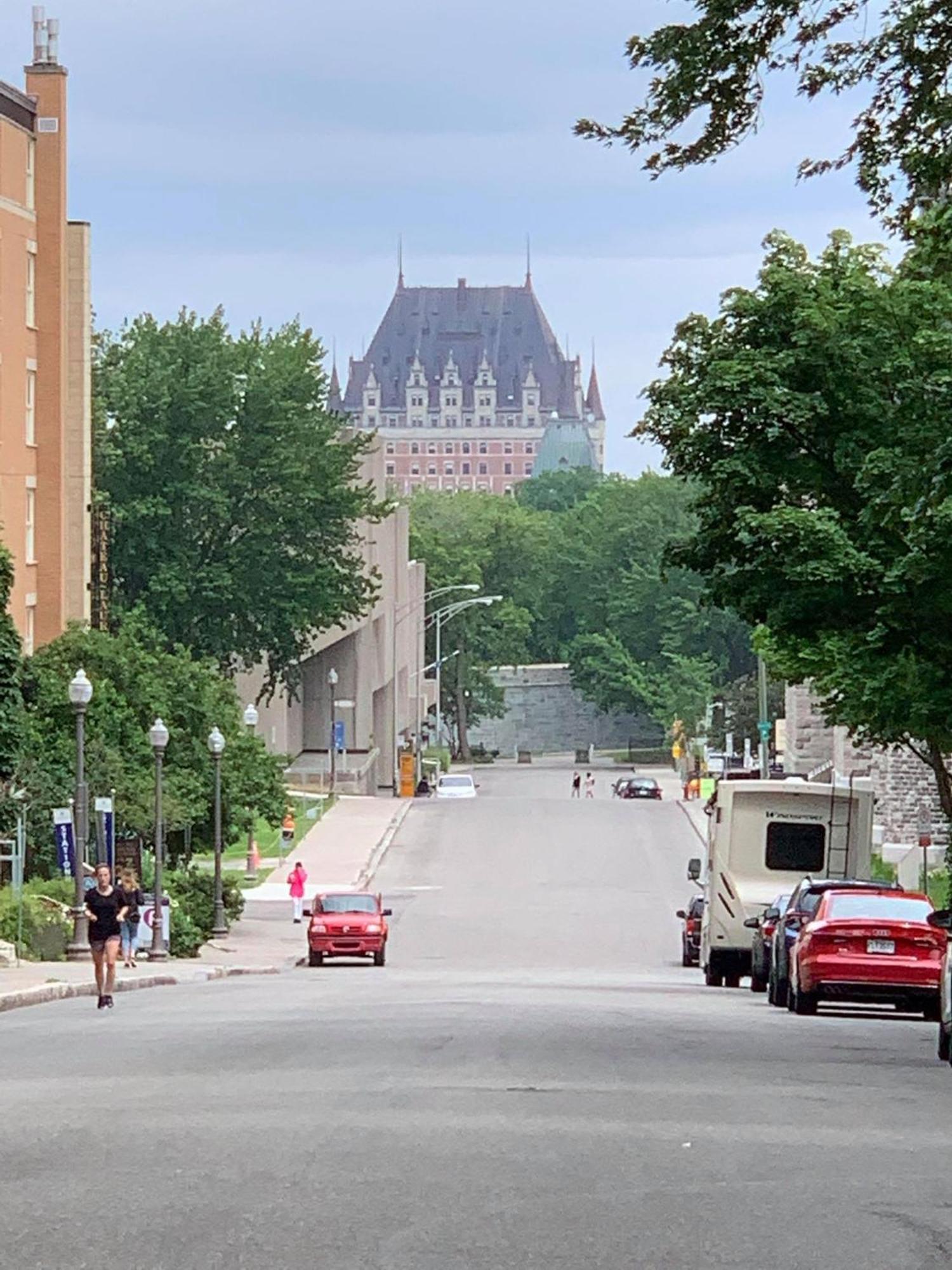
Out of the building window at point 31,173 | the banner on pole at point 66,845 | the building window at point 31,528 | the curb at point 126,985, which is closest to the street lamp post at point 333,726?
the building window at point 31,528

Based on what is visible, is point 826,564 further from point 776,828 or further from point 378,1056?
point 378,1056

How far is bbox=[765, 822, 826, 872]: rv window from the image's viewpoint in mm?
36469

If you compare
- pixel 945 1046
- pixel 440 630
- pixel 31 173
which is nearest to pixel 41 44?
pixel 31 173

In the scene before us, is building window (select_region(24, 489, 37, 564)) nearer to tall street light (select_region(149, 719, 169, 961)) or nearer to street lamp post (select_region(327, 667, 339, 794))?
tall street light (select_region(149, 719, 169, 961))

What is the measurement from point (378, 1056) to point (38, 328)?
4728 centimetres

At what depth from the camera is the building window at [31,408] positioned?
205 ft

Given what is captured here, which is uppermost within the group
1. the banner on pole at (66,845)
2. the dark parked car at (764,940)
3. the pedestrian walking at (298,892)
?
the banner on pole at (66,845)

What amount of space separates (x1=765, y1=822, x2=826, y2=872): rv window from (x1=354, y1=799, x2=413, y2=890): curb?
103 feet

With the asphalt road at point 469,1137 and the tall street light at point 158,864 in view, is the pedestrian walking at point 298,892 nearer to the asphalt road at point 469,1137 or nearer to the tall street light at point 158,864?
the tall street light at point 158,864

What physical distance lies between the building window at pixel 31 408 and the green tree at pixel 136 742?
5.53 meters

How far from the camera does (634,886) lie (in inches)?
2798

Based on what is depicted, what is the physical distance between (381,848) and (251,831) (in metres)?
16.4

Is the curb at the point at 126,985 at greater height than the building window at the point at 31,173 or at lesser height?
lesser

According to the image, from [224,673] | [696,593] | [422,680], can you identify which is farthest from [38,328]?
[696,593]
